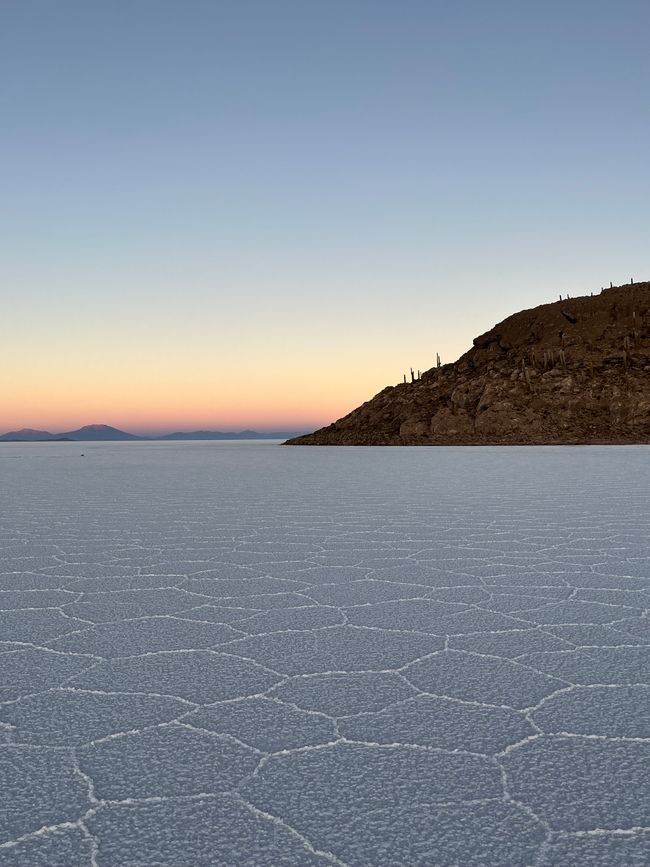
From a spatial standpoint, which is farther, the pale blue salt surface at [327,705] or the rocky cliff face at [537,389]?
the rocky cliff face at [537,389]

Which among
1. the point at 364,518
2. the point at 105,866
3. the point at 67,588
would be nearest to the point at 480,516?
the point at 364,518

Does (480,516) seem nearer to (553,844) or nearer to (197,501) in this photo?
(197,501)

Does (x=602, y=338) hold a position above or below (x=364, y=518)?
above

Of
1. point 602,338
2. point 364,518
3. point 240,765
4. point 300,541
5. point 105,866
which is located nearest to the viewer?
point 105,866

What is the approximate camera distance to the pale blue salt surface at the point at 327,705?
1860 mm

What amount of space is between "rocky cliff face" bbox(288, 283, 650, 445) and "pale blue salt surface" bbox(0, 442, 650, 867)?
43.6m

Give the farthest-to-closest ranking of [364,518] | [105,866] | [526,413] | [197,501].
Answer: [526,413] < [197,501] < [364,518] < [105,866]

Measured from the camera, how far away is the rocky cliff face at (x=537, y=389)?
48.3 meters

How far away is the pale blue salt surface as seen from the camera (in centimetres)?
186

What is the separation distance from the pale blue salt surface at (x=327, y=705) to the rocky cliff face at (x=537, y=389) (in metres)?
43.6

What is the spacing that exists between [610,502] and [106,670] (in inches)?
343

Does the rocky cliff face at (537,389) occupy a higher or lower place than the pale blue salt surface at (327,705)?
higher

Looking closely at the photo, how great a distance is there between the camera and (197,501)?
11.7 m

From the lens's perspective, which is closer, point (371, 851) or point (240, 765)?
point (371, 851)
